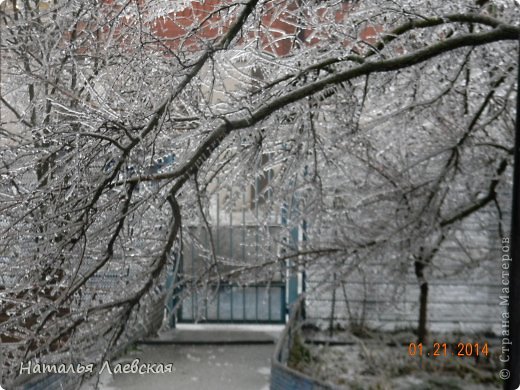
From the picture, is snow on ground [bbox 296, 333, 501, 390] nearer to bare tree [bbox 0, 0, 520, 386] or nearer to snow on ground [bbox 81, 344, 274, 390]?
snow on ground [bbox 81, 344, 274, 390]

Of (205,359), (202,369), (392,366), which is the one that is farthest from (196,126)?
(392,366)

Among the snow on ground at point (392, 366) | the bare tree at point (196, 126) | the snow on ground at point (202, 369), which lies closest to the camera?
the bare tree at point (196, 126)

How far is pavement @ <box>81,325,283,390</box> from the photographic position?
2.63 metres

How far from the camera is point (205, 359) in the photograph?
350 cm

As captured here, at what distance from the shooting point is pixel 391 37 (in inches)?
92.5

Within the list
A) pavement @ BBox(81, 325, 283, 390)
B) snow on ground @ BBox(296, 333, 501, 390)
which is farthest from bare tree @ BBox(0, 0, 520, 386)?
snow on ground @ BBox(296, 333, 501, 390)

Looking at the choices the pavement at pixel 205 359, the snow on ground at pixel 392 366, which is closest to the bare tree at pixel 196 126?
the pavement at pixel 205 359

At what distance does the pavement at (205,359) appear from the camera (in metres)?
2.63

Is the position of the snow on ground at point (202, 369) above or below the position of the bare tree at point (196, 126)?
below

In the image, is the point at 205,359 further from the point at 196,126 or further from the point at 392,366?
the point at 196,126

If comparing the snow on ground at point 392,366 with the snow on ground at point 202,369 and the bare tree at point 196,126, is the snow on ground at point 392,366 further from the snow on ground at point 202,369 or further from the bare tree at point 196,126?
the bare tree at point 196,126

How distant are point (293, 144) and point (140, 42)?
902 millimetres

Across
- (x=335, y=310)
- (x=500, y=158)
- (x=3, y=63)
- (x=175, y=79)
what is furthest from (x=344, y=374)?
(x=3, y=63)

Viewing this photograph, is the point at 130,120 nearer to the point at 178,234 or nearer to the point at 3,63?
the point at 178,234
